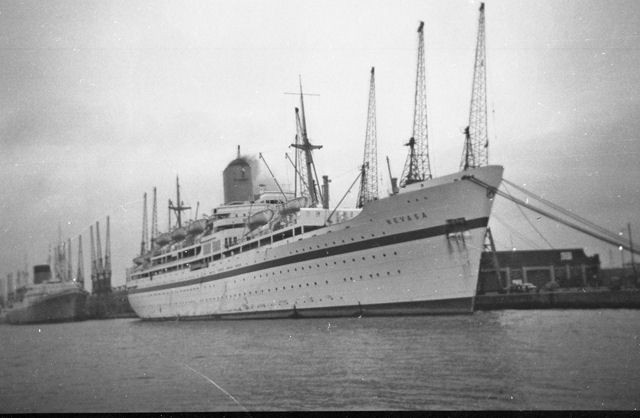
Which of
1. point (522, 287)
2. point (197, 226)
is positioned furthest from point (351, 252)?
point (197, 226)

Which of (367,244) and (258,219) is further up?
(258,219)

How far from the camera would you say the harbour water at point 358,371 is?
25.4ft

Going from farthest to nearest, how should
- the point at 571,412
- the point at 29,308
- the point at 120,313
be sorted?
the point at 120,313 → the point at 29,308 → the point at 571,412

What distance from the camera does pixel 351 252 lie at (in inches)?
765

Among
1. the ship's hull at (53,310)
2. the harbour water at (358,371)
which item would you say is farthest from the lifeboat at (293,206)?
the ship's hull at (53,310)

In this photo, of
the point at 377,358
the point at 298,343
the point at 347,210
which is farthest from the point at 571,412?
the point at 347,210

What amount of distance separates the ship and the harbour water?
37.8 ft

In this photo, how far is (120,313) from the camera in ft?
171

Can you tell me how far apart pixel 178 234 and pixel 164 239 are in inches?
99.9

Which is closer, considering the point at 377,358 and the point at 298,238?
the point at 377,358

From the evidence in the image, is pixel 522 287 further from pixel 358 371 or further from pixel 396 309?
pixel 358 371

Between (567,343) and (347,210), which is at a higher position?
(347,210)

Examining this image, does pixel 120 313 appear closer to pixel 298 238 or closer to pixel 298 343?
pixel 298 238

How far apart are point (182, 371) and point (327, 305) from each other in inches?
372
